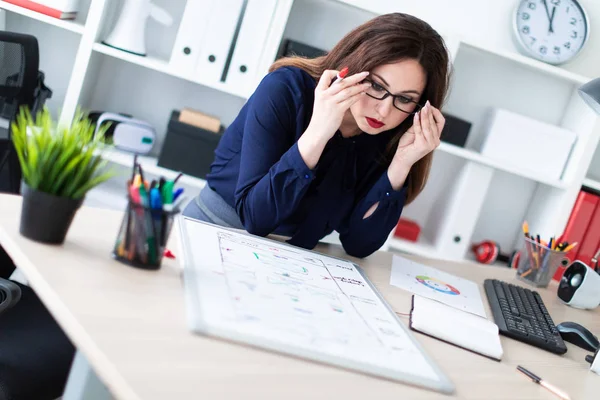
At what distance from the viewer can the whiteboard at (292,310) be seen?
2.84ft

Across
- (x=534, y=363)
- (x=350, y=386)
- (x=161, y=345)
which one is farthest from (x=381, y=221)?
(x=161, y=345)

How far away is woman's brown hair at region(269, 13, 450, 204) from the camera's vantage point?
1.45 m

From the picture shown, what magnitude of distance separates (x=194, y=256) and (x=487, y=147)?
6.03 feet

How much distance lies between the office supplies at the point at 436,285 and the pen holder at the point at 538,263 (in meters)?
0.30

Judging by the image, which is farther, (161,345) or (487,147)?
(487,147)

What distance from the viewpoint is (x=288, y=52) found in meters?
2.48

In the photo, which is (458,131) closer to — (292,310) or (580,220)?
(580,220)

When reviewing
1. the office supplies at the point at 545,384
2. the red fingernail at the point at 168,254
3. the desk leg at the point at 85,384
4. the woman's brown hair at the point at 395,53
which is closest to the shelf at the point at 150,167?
the woman's brown hair at the point at 395,53

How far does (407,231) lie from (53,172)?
1.96 metres

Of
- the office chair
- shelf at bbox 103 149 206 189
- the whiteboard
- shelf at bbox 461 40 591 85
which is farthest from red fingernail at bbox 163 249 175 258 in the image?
shelf at bbox 461 40 591 85

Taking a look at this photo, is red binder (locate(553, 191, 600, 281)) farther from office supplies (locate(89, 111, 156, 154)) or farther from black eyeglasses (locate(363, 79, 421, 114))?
office supplies (locate(89, 111, 156, 154))

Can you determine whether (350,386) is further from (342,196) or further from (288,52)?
(288,52)

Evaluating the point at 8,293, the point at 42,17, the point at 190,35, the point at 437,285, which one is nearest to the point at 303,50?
the point at 190,35

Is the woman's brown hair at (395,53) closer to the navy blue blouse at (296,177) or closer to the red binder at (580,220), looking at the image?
the navy blue blouse at (296,177)
